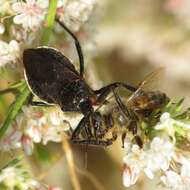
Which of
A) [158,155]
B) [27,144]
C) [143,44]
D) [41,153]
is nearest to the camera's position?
[158,155]

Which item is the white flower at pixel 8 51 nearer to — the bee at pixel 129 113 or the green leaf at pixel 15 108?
the green leaf at pixel 15 108

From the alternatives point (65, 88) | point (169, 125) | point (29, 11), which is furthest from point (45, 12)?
point (169, 125)

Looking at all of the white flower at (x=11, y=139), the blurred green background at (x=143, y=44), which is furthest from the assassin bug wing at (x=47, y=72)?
the blurred green background at (x=143, y=44)

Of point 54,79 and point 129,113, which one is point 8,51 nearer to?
point 54,79

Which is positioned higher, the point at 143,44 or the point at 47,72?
the point at 47,72

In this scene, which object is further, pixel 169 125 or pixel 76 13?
pixel 76 13

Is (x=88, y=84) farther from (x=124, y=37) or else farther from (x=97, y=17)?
(x=124, y=37)

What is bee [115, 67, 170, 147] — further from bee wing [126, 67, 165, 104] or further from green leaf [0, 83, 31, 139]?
green leaf [0, 83, 31, 139]

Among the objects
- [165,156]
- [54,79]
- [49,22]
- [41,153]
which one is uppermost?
[49,22]
